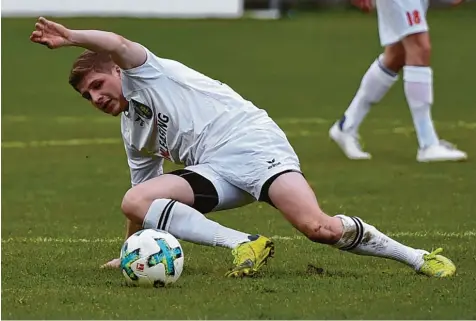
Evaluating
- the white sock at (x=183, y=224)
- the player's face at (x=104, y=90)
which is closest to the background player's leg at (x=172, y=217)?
the white sock at (x=183, y=224)

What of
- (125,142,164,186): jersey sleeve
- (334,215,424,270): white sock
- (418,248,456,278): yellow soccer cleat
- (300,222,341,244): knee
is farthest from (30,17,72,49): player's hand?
(418,248,456,278): yellow soccer cleat

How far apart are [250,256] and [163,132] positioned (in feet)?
2.99

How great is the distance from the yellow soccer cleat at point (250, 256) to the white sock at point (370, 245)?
379 millimetres

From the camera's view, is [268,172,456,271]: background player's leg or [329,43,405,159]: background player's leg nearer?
[268,172,456,271]: background player's leg

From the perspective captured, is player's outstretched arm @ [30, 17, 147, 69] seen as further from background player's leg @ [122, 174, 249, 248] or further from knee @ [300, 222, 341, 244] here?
knee @ [300, 222, 341, 244]

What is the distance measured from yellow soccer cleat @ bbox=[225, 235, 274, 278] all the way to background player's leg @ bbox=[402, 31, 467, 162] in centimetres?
493

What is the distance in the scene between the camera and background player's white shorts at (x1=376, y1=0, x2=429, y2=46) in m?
10.9

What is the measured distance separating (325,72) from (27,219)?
12.7 meters

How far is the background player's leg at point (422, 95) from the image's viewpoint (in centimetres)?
1109

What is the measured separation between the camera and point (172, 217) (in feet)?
21.4

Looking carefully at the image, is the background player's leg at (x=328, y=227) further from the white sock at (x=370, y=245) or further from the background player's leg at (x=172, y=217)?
the background player's leg at (x=172, y=217)

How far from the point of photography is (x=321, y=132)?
13.7 meters

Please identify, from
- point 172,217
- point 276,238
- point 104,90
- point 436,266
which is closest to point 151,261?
point 172,217

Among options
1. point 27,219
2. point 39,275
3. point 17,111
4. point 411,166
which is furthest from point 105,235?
point 17,111
